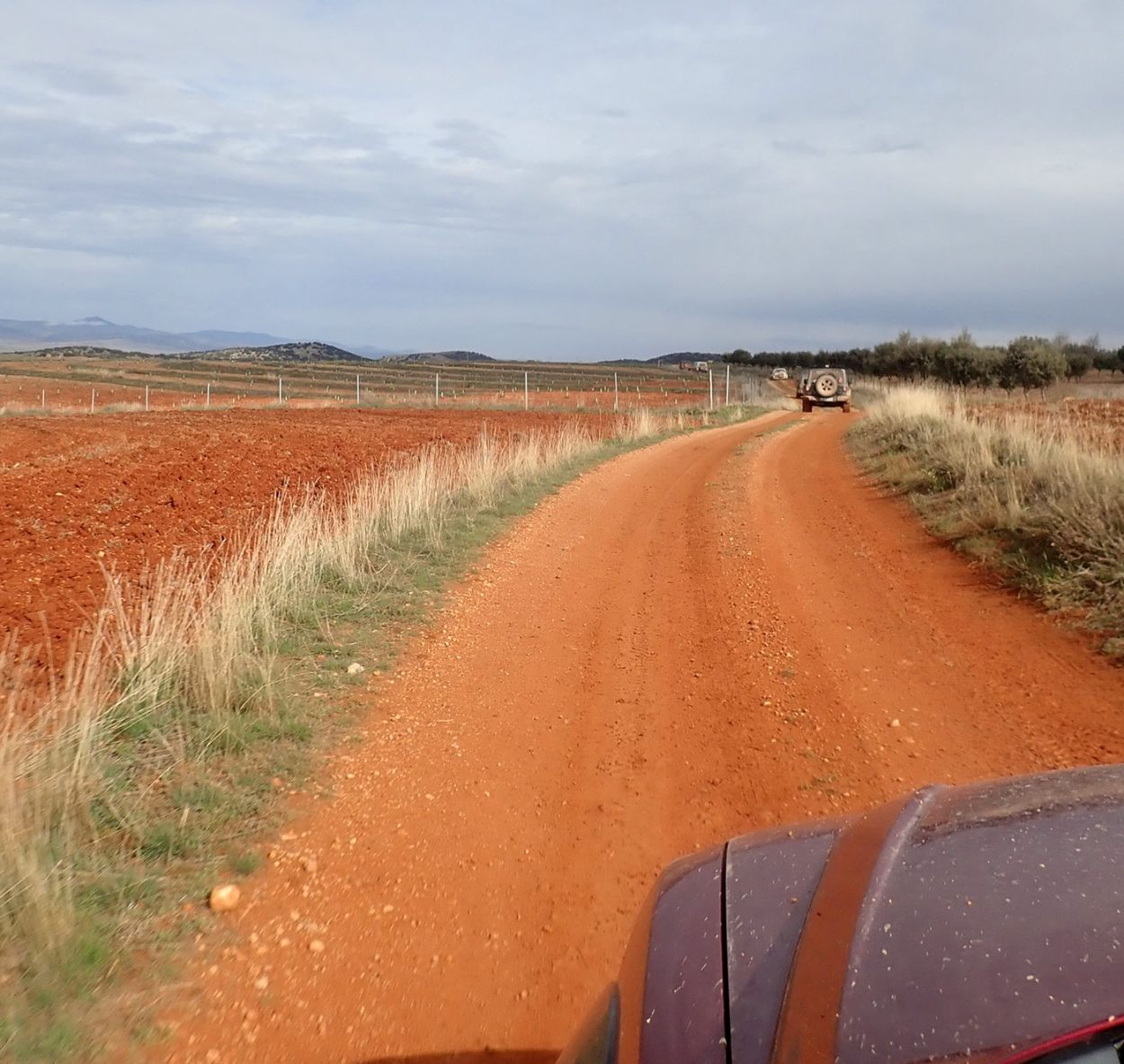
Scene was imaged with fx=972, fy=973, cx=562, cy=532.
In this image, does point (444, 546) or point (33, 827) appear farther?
point (444, 546)

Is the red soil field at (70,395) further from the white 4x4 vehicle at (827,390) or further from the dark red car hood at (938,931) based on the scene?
the dark red car hood at (938,931)

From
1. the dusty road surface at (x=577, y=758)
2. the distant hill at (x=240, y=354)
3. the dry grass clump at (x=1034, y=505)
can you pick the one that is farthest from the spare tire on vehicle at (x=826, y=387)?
the distant hill at (x=240, y=354)

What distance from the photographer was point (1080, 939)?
1.50 meters

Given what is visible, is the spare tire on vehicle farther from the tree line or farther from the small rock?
the small rock

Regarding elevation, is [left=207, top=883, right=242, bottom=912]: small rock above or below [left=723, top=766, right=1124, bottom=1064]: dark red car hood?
below

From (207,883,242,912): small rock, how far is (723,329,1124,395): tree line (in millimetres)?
42256

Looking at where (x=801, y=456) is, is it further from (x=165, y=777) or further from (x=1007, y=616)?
(x=165, y=777)

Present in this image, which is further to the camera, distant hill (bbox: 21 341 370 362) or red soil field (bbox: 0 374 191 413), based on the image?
distant hill (bbox: 21 341 370 362)

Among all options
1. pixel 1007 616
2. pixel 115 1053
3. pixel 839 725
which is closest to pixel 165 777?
pixel 115 1053

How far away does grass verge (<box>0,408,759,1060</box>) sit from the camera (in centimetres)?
325

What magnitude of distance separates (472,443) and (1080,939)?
806 inches

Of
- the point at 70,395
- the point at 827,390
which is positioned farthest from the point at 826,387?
the point at 70,395

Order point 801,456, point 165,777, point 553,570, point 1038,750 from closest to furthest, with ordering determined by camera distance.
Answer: point 165,777, point 1038,750, point 553,570, point 801,456

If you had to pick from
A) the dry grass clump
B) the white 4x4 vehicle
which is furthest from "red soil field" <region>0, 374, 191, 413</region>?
the dry grass clump
